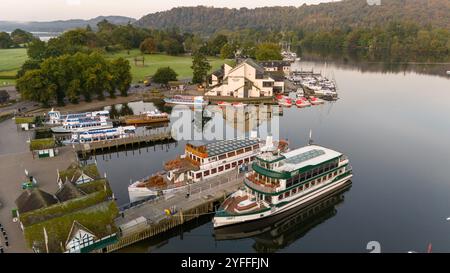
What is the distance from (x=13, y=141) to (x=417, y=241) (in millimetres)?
54165

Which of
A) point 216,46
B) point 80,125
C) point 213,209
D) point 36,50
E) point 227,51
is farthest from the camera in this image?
point 216,46

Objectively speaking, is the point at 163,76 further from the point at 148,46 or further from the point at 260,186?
the point at 260,186

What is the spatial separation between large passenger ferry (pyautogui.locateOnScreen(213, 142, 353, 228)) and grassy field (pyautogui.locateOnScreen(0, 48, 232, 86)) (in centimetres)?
7250

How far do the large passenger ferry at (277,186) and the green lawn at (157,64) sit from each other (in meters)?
72.5

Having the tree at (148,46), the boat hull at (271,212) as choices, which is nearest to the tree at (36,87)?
the boat hull at (271,212)

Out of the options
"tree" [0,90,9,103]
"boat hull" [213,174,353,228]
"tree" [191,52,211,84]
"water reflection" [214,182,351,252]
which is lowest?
"water reflection" [214,182,351,252]

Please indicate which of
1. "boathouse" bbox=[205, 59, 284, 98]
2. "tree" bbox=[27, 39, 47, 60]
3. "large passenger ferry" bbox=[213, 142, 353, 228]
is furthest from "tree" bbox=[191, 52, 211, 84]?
"large passenger ferry" bbox=[213, 142, 353, 228]

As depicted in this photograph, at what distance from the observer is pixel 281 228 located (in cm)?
3259

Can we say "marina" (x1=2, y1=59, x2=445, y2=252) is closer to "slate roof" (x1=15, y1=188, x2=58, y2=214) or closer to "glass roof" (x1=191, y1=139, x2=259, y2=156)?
"glass roof" (x1=191, y1=139, x2=259, y2=156)

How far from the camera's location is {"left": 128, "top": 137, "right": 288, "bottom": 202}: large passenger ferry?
34.8 meters

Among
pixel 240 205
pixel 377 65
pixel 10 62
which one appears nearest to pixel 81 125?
pixel 240 205

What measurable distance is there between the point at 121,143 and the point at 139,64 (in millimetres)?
73354

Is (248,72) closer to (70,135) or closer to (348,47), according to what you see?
(70,135)

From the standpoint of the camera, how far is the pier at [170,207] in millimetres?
29203
